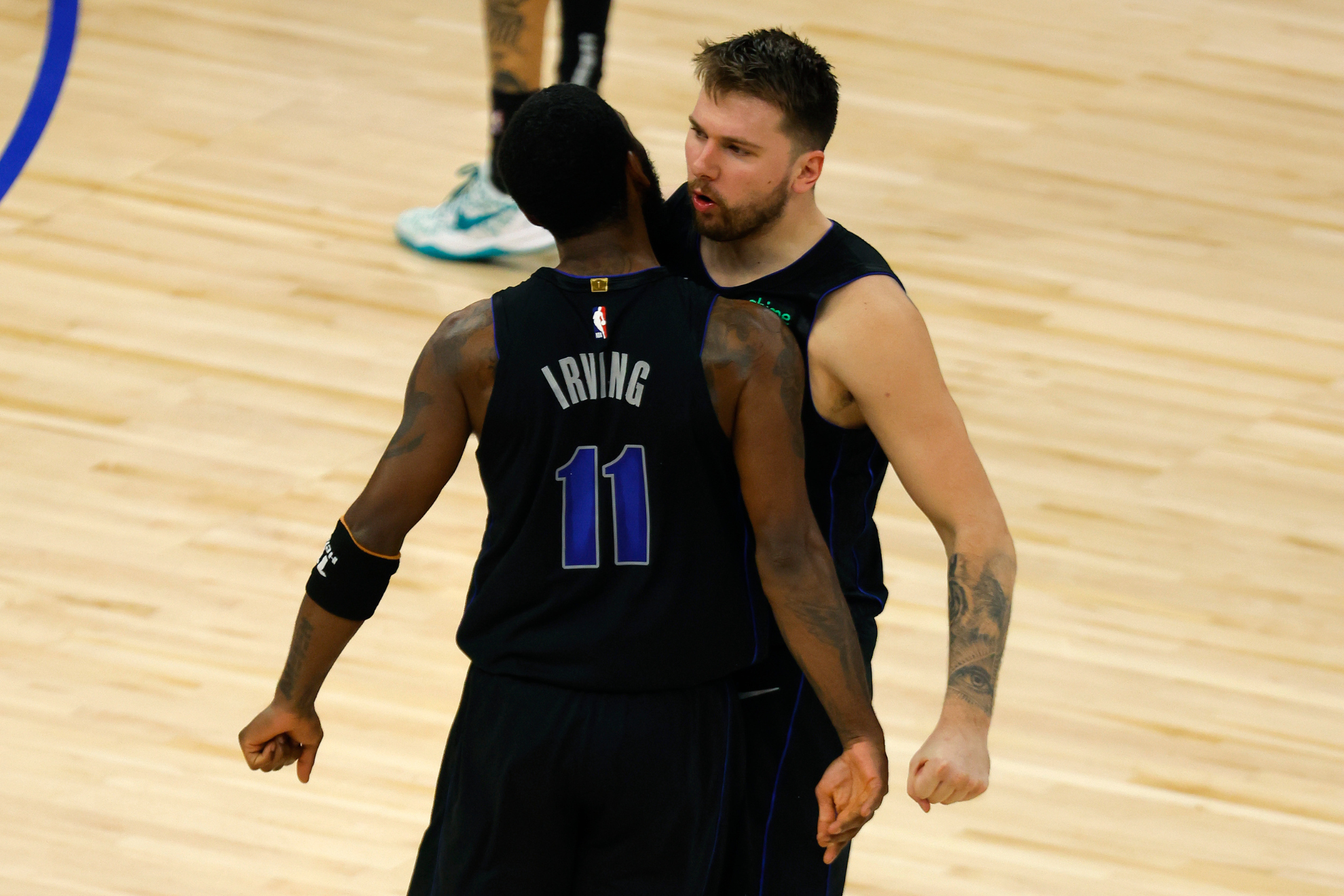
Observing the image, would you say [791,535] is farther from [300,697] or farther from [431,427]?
[300,697]

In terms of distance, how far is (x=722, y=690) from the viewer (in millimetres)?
2273

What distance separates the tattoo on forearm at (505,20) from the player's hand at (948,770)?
12.6 ft

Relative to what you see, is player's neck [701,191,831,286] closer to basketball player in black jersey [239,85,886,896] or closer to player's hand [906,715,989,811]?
basketball player in black jersey [239,85,886,896]

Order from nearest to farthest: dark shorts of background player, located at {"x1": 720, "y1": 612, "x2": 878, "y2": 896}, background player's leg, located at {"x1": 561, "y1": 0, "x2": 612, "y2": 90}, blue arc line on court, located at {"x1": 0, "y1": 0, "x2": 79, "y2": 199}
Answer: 1. dark shorts of background player, located at {"x1": 720, "y1": 612, "x2": 878, "y2": 896}
2. background player's leg, located at {"x1": 561, "y1": 0, "x2": 612, "y2": 90}
3. blue arc line on court, located at {"x1": 0, "y1": 0, "x2": 79, "y2": 199}

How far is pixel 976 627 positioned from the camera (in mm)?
2236

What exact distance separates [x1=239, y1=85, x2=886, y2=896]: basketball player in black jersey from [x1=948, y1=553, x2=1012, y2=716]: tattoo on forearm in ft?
0.43

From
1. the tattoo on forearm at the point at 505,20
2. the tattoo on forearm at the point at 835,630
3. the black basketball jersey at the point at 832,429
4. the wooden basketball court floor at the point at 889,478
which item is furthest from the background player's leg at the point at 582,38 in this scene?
the tattoo on forearm at the point at 835,630

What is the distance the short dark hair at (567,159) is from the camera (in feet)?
6.79

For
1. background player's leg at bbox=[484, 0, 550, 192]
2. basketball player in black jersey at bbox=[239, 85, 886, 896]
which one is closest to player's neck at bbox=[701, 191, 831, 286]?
basketball player in black jersey at bbox=[239, 85, 886, 896]

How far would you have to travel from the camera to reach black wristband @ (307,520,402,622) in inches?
87.5

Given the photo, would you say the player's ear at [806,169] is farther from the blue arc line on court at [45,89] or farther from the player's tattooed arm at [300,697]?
the blue arc line on court at [45,89]

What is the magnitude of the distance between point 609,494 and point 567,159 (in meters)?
0.38

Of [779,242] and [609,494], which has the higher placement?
[779,242]

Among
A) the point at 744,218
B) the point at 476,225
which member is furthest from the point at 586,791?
the point at 476,225
